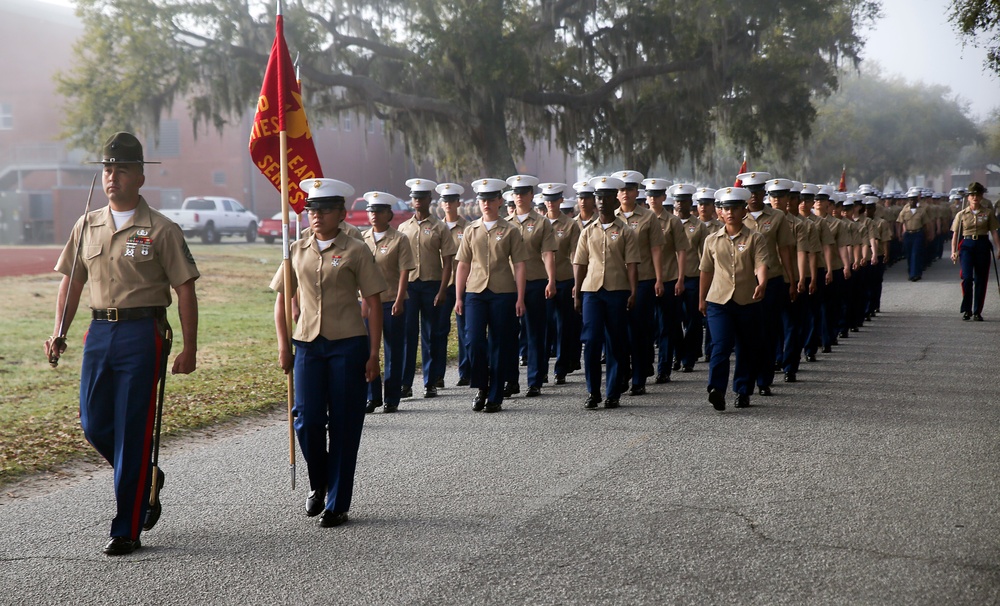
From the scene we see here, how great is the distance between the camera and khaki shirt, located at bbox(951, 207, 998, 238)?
16.2 m

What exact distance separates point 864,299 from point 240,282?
1340 centimetres

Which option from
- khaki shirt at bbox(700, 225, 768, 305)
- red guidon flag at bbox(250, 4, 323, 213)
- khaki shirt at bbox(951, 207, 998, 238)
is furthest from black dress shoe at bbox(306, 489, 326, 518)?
khaki shirt at bbox(951, 207, 998, 238)

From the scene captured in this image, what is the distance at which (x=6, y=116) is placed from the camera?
47.0 metres

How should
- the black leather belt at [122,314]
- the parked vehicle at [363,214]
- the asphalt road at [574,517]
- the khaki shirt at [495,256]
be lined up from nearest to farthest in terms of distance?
the asphalt road at [574,517] < the black leather belt at [122,314] < the khaki shirt at [495,256] < the parked vehicle at [363,214]

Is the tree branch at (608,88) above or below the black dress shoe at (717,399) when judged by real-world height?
above

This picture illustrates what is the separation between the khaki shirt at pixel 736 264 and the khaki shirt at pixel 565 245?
279 cm

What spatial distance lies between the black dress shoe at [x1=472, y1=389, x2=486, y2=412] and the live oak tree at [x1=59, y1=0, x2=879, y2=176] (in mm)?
15050

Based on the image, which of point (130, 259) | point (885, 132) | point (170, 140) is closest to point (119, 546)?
point (130, 259)

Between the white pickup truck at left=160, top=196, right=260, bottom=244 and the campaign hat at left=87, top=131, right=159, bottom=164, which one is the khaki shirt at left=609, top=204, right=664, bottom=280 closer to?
the campaign hat at left=87, top=131, right=159, bottom=164

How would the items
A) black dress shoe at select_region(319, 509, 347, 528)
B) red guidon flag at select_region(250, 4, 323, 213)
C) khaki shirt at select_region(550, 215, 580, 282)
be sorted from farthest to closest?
khaki shirt at select_region(550, 215, 580, 282), red guidon flag at select_region(250, 4, 323, 213), black dress shoe at select_region(319, 509, 347, 528)

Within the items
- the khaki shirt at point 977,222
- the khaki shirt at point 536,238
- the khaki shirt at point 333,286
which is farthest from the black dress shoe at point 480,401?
the khaki shirt at point 977,222

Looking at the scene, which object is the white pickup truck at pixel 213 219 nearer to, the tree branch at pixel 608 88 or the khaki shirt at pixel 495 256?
the tree branch at pixel 608 88

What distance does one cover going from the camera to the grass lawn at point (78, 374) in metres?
8.24

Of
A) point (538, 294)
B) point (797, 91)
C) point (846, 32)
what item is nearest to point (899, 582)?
point (538, 294)
